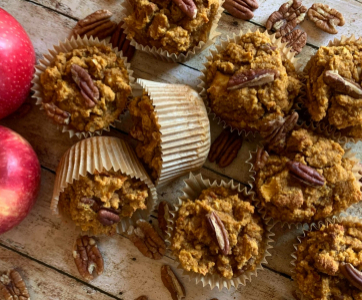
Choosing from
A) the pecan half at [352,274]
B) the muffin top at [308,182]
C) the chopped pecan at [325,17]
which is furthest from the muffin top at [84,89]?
the pecan half at [352,274]

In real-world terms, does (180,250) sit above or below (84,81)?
below

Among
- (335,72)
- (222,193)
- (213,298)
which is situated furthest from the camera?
(213,298)

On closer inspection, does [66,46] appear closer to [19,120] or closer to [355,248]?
[19,120]

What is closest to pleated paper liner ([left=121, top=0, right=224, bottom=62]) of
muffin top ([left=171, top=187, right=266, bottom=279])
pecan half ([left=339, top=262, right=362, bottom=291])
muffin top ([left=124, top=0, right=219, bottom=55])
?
muffin top ([left=124, top=0, right=219, bottom=55])

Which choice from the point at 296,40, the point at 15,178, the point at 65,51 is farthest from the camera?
the point at 296,40

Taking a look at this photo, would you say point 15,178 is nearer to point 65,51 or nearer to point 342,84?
point 65,51

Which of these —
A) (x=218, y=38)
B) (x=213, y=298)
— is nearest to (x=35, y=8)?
(x=218, y=38)

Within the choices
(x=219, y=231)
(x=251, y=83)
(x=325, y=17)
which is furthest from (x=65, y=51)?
(x=325, y=17)
